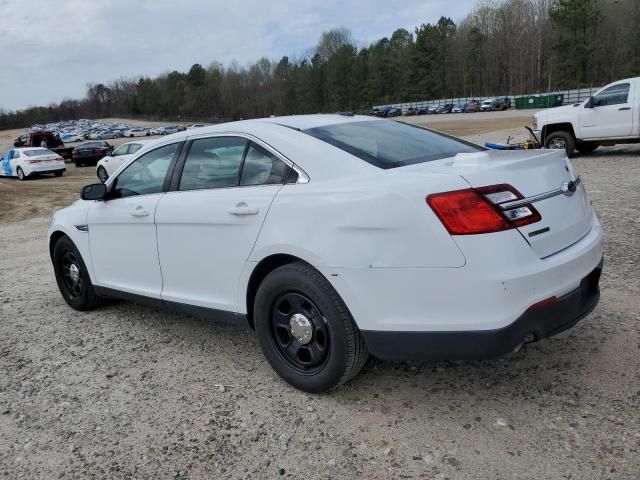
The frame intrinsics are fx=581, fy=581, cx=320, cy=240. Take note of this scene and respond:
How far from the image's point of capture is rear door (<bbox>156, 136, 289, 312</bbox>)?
3482 mm

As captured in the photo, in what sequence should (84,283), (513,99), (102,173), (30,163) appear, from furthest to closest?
(513,99) → (30,163) → (102,173) → (84,283)

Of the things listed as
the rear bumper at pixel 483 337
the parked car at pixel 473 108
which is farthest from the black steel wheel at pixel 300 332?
the parked car at pixel 473 108

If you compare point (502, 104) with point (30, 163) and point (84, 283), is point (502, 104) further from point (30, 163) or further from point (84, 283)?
point (84, 283)

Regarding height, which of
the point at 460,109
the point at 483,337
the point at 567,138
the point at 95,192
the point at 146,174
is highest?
the point at 460,109

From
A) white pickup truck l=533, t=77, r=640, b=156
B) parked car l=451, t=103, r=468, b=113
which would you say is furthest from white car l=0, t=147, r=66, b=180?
parked car l=451, t=103, r=468, b=113

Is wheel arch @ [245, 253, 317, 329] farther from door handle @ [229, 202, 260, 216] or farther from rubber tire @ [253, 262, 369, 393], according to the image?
door handle @ [229, 202, 260, 216]

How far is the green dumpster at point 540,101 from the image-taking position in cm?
6600

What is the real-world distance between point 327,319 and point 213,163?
1.44m

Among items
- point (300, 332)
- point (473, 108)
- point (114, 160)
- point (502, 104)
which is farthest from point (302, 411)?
point (473, 108)

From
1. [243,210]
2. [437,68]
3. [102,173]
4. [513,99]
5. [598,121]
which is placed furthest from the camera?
[437,68]

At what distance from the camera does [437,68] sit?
346 feet

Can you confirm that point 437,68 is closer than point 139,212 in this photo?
No

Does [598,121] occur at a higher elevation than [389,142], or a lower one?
lower

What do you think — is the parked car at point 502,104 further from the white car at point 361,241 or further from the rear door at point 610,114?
the white car at point 361,241
